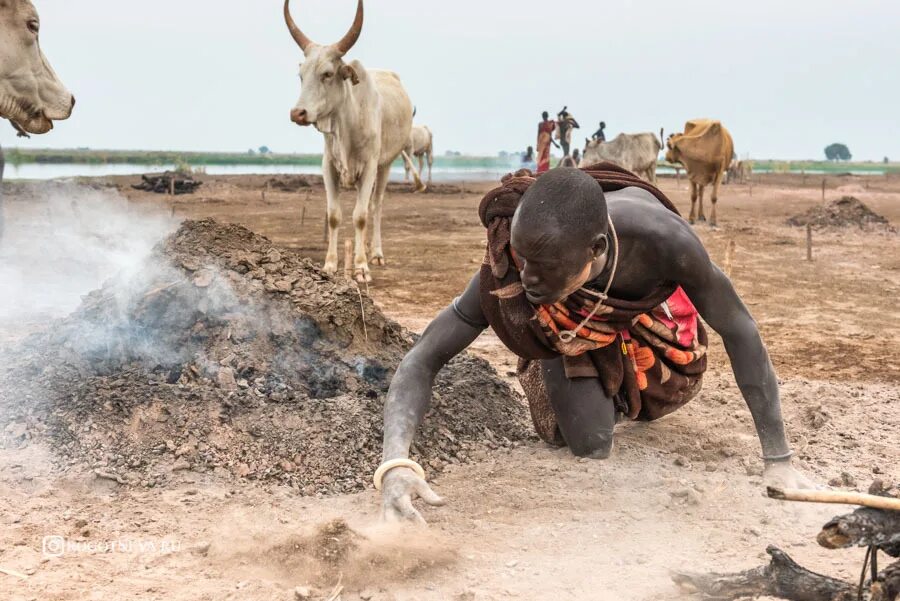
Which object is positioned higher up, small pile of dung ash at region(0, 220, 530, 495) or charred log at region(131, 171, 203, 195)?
charred log at region(131, 171, 203, 195)

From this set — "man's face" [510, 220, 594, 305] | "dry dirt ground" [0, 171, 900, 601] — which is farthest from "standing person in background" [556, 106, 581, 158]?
"man's face" [510, 220, 594, 305]

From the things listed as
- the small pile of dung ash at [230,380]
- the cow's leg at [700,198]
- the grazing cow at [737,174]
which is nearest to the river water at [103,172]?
the cow's leg at [700,198]

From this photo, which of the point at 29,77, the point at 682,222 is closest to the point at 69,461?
the point at 29,77

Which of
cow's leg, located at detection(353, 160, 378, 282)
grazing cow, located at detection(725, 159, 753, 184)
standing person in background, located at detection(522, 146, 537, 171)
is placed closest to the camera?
cow's leg, located at detection(353, 160, 378, 282)

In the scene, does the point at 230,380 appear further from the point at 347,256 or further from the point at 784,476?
the point at 347,256

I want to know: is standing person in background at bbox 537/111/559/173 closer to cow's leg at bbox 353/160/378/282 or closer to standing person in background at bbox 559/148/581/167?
standing person in background at bbox 559/148/581/167

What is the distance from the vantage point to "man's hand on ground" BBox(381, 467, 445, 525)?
2492 mm

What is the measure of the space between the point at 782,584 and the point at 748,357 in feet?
2.98

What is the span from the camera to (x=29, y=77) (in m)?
→ 3.64

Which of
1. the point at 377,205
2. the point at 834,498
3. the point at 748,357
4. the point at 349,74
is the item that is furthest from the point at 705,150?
the point at 834,498

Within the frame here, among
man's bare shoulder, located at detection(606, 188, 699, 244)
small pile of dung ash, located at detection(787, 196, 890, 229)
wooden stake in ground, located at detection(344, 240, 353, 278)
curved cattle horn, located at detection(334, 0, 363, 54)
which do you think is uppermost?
curved cattle horn, located at detection(334, 0, 363, 54)

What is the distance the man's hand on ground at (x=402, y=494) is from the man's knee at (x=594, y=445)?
102 cm

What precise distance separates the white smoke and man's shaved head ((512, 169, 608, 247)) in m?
2.52

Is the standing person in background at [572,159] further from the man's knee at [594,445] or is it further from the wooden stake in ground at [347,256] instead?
the man's knee at [594,445]
